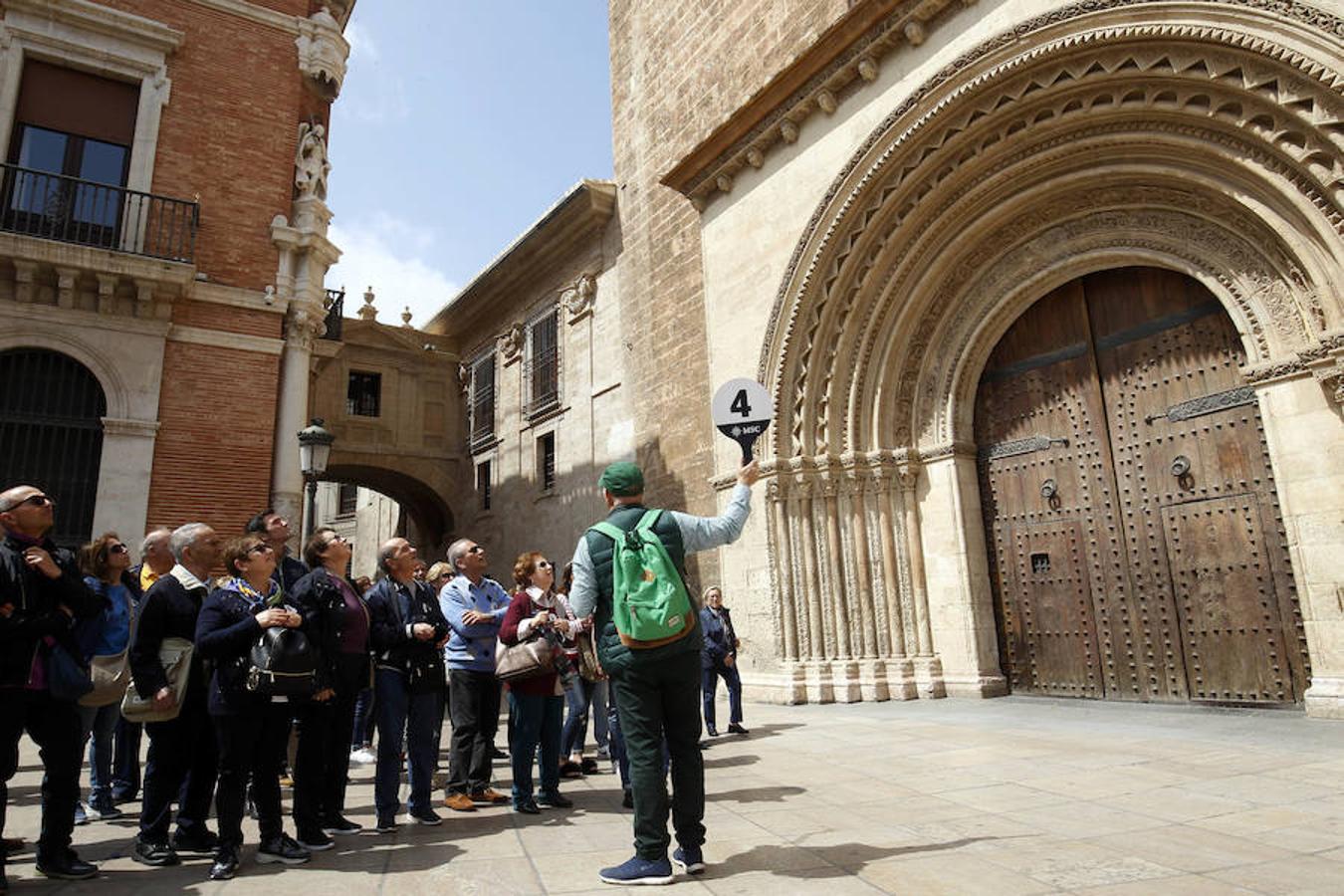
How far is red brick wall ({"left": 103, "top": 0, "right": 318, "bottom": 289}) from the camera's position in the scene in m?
11.9

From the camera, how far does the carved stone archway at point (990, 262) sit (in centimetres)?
637

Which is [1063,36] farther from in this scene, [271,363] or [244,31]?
[244,31]

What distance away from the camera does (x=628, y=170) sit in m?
14.7

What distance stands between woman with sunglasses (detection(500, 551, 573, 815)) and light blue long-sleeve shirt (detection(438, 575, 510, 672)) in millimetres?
228

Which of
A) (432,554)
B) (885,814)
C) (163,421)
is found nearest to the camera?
(885,814)

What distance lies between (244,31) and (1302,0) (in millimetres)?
13634

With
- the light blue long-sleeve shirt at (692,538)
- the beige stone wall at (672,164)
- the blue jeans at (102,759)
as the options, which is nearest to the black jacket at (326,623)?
the light blue long-sleeve shirt at (692,538)

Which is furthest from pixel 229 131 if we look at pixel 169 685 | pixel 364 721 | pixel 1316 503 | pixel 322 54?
pixel 1316 503

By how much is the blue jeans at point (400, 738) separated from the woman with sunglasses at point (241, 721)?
1.82 feet

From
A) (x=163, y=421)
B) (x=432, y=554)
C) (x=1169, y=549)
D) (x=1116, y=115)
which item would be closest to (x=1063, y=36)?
(x=1116, y=115)

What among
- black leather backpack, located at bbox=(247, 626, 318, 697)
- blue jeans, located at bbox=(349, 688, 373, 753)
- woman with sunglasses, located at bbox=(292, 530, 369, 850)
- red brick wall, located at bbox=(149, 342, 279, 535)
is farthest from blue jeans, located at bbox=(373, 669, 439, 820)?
red brick wall, located at bbox=(149, 342, 279, 535)

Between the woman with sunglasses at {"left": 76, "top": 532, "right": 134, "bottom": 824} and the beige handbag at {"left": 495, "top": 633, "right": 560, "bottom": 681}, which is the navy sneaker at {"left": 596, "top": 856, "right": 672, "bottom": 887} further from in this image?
the woman with sunglasses at {"left": 76, "top": 532, "right": 134, "bottom": 824}

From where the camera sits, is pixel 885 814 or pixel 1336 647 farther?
pixel 1336 647

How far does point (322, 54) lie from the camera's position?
1335cm
